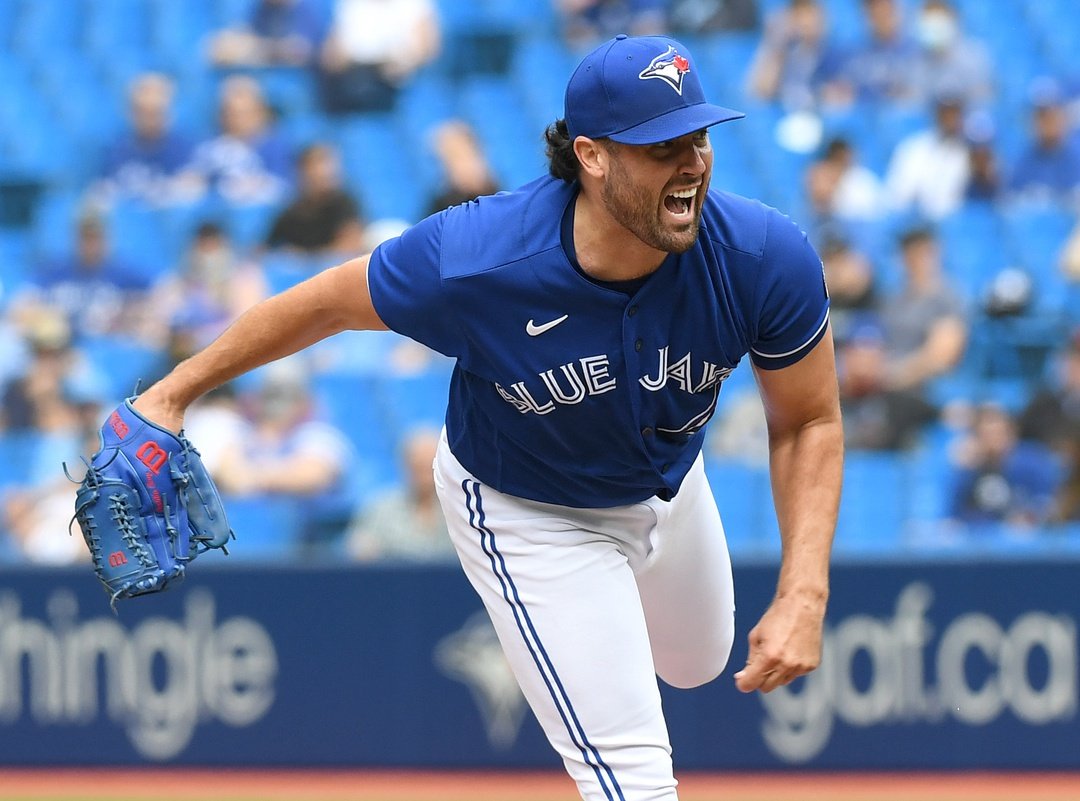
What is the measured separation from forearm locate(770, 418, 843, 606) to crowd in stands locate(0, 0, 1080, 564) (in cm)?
380

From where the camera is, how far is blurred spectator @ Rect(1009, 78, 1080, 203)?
9.18m

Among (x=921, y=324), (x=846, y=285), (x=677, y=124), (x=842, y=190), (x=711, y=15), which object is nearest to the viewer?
(x=677, y=124)

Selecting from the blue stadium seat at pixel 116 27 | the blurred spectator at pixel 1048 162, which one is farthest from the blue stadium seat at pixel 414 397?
the blue stadium seat at pixel 116 27

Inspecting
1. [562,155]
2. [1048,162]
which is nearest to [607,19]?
[1048,162]

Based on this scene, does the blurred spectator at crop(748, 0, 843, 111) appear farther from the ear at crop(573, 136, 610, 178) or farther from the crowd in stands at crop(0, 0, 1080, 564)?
the ear at crop(573, 136, 610, 178)

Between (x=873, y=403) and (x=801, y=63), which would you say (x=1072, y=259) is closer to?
(x=873, y=403)

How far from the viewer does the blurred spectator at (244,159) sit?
32.3 ft

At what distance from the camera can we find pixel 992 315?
8438mm

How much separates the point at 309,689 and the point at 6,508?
1820 millimetres

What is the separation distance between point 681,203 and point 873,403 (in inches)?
A: 183

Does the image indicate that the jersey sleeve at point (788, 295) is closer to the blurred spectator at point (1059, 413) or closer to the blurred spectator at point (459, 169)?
the blurred spectator at point (1059, 413)

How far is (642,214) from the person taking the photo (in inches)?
136

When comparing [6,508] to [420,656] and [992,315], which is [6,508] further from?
[992,315]

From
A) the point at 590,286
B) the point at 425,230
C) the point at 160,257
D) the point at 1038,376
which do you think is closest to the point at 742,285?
the point at 590,286
